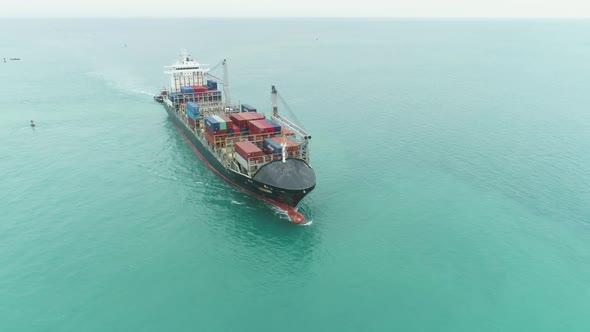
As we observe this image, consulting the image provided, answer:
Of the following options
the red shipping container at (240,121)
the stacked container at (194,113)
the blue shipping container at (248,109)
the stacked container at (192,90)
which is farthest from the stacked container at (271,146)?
the stacked container at (192,90)

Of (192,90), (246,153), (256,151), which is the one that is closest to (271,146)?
(256,151)

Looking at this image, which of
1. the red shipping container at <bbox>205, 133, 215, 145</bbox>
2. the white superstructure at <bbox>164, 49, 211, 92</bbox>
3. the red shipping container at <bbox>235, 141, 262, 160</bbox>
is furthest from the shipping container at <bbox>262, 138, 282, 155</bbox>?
the white superstructure at <bbox>164, 49, 211, 92</bbox>

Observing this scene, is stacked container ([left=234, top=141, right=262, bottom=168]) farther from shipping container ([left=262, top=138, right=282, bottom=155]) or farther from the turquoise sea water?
the turquoise sea water

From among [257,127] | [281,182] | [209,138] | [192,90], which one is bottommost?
[281,182]

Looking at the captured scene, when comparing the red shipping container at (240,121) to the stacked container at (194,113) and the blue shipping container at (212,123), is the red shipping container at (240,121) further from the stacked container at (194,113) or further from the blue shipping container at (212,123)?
the stacked container at (194,113)

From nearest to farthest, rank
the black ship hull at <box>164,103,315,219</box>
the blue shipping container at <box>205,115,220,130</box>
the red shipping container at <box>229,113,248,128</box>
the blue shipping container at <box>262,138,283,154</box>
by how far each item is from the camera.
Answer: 1. the black ship hull at <box>164,103,315,219</box>
2. the blue shipping container at <box>262,138,283,154</box>
3. the blue shipping container at <box>205,115,220,130</box>
4. the red shipping container at <box>229,113,248,128</box>

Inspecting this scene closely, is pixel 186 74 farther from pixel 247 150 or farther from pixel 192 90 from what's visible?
pixel 247 150

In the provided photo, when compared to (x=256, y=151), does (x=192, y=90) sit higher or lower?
higher
